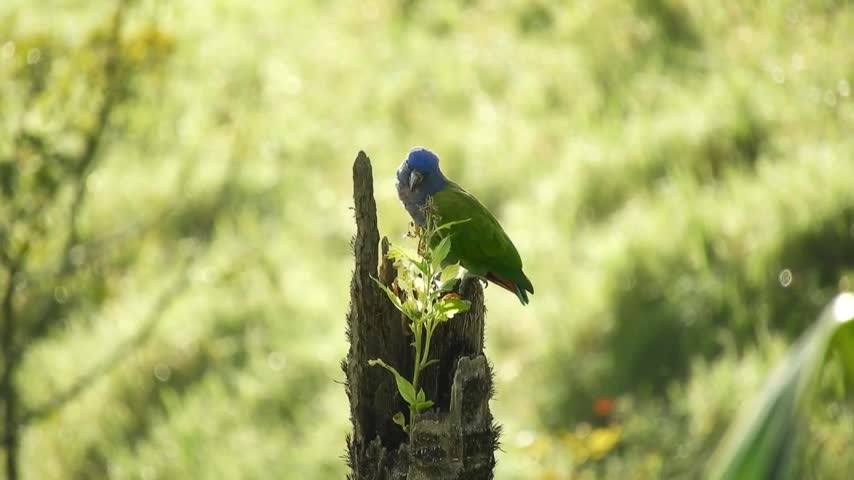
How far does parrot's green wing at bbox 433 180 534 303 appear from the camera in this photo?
347 cm

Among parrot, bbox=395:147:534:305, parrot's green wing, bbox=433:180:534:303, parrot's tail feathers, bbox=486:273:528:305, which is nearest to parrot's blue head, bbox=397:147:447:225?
parrot, bbox=395:147:534:305

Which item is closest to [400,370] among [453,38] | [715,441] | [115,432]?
[715,441]

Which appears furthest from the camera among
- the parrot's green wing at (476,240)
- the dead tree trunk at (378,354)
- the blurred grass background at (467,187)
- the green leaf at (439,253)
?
the blurred grass background at (467,187)

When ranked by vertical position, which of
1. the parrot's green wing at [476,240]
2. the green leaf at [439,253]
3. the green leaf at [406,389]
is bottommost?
the green leaf at [406,389]

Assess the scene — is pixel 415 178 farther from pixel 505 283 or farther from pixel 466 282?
pixel 466 282

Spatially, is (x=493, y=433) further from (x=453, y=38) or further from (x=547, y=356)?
(x=453, y=38)

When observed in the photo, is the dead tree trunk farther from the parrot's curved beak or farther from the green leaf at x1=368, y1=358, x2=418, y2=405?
the parrot's curved beak

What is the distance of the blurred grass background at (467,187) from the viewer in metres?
7.18

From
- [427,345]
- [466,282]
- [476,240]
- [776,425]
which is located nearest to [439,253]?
[427,345]

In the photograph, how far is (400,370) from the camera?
103 inches

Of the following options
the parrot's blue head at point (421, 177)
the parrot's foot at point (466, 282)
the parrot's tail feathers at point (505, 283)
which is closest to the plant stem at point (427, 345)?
the parrot's foot at point (466, 282)

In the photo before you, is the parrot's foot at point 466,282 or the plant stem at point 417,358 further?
the parrot's foot at point 466,282

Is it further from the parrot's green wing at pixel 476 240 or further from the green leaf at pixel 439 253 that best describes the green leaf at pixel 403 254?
the parrot's green wing at pixel 476 240

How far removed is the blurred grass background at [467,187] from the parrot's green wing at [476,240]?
149 centimetres
